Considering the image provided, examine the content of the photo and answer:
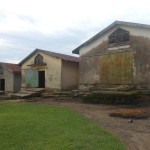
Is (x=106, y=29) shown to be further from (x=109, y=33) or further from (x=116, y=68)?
(x=116, y=68)

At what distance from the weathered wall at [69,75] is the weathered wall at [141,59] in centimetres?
767

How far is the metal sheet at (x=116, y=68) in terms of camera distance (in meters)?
19.8

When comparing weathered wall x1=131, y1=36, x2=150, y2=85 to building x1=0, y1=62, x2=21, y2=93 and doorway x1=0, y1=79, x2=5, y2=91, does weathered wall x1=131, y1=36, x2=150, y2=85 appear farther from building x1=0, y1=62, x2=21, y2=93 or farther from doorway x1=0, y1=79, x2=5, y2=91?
doorway x1=0, y1=79, x2=5, y2=91

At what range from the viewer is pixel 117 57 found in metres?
20.5

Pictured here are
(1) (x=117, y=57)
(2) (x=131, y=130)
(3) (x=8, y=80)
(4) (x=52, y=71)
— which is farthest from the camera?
(3) (x=8, y=80)

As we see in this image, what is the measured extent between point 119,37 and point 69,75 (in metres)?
7.11

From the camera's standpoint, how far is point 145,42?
1891cm

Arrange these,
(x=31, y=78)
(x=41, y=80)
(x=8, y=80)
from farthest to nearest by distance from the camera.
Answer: (x=8, y=80) < (x=41, y=80) < (x=31, y=78)

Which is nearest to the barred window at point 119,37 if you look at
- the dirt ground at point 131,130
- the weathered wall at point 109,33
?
the weathered wall at point 109,33

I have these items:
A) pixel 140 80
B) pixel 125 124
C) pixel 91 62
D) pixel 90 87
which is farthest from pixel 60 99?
pixel 125 124

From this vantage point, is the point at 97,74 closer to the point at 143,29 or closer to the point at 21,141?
the point at 143,29

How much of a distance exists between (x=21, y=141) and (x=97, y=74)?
1471 centimetres

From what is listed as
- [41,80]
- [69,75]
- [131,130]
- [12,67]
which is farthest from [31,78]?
[131,130]

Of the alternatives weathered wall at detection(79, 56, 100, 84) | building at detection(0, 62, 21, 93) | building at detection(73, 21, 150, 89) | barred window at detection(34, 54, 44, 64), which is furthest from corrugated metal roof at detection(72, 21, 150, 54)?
building at detection(0, 62, 21, 93)
